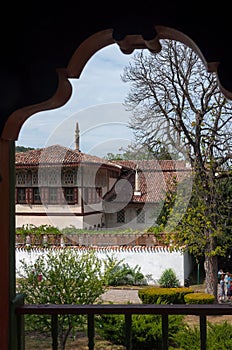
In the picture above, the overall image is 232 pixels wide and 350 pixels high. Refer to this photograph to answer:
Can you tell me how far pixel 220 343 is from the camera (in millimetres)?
4715

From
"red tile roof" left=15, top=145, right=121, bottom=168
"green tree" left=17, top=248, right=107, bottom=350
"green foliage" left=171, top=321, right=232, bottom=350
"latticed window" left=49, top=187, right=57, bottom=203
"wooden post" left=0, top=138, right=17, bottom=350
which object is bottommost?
"green foliage" left=171, top=321, right=232, bottom=350

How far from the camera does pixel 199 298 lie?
7.92 m

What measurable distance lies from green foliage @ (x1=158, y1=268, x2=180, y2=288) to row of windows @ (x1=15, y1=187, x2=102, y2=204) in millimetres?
4137

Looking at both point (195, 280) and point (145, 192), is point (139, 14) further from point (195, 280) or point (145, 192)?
point (145, 192)

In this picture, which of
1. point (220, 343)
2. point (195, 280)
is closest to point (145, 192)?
point (195, 280)

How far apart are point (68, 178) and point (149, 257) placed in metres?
4.42

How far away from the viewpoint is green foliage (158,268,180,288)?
10.1 metres

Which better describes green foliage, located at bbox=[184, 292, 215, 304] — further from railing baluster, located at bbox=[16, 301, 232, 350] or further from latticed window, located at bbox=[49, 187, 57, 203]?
railing baluster, located at bbox=[16, 301, 232, 350]

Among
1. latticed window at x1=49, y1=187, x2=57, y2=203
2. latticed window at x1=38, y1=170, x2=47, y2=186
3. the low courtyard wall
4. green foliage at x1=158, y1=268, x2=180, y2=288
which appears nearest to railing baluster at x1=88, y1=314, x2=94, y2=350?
the low courtyard wall

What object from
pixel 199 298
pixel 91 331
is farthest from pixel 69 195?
pixel 91 331

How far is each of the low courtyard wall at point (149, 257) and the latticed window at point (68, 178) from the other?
3.36 m

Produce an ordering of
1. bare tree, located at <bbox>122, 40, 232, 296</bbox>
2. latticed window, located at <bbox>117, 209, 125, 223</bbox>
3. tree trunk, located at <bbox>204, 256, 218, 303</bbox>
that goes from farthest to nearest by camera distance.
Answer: latticed window, located at <bbox>117, 209, 125, 223</bbox>
tree trunk, located at <bbox>204, 256, 218, 303</bbox>
bare tree, located at <bbox>122, 40, 232, 296</bbox>

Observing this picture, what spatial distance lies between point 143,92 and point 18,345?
27.7ft

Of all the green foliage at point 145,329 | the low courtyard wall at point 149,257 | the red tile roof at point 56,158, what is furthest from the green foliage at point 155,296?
the red tile roof at point 56,158
